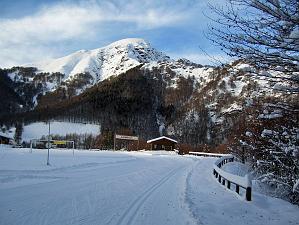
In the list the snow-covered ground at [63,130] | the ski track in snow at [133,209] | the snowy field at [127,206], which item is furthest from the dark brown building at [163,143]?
the ski track in snow at [133,209]

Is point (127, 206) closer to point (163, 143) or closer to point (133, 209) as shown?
point (133, 209)

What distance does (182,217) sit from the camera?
1117 centimetres

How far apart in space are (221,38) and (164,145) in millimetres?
101570

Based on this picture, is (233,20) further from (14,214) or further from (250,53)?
(14,214)

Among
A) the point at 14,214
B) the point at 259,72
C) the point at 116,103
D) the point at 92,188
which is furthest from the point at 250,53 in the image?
the point at 116,103

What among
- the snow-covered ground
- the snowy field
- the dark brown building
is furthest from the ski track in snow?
the snow-covered ground

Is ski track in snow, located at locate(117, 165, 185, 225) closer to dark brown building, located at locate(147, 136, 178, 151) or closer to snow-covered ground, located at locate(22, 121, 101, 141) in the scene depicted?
dark brown building, located at locate(147, 136, 178, 151)

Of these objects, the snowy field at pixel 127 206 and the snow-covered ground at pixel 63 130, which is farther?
the snow-covered ground at pixel 63 130

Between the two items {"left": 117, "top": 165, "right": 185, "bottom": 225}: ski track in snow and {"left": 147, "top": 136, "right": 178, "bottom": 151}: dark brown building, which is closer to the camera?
{"left": 117, "top": 165, "right": 185, "bottom": 225}: ski track in snow

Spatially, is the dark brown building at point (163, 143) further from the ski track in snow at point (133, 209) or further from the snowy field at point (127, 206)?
the ski track in snow at point (133, 209)

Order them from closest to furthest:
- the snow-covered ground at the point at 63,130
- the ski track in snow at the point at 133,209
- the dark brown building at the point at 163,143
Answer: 1. the ski track in snow at the point at 133,209
2. the dark brown building at the point at 163,143
3. the snow-covered ground at the point at 63,130

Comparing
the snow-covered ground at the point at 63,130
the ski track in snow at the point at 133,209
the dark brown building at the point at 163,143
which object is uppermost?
the snow-covered ground at the point at 63,130

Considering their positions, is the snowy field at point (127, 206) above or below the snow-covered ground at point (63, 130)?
below

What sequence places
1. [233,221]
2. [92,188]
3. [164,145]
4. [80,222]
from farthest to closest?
[164,145] < [92,188] < [233,221] < [80,222]
